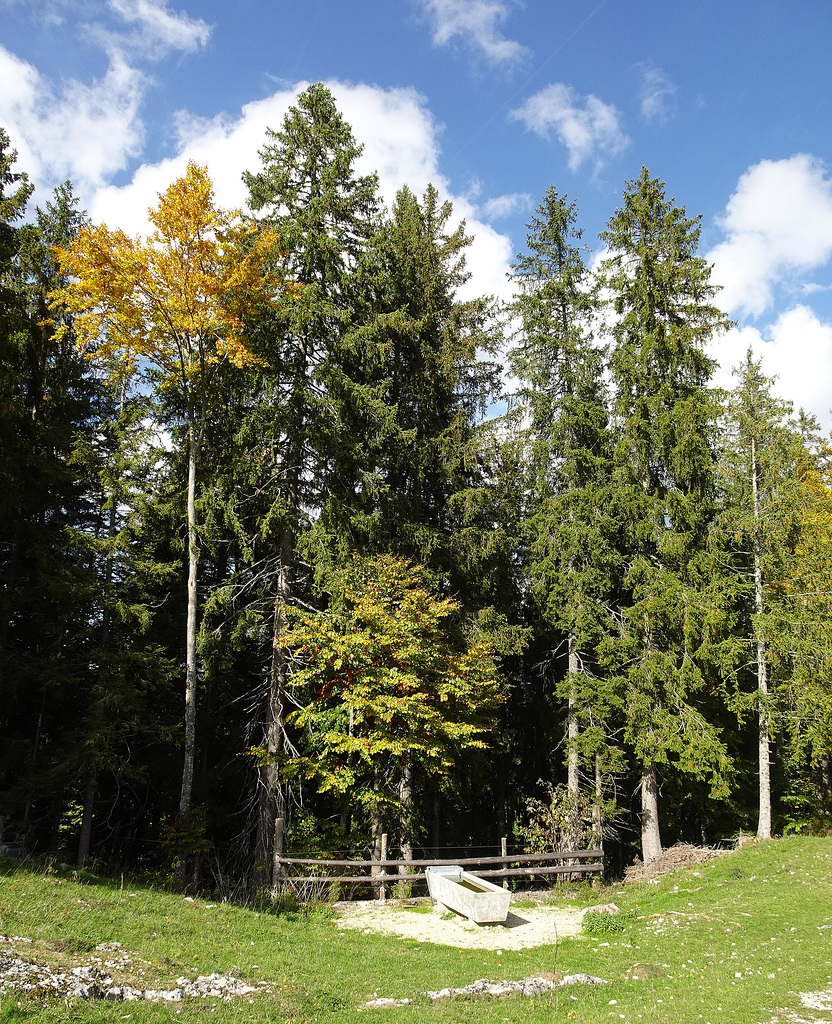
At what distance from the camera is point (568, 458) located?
17344 mm

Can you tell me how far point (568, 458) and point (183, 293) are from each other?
33.4 feet

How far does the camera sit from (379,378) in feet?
59.2

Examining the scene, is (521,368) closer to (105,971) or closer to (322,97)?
(322,97)

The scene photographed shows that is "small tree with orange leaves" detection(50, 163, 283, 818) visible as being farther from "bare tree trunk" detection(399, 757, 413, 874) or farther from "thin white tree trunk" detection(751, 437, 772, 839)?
"thin white tree trunk" detection(751, 437, 772, 839)

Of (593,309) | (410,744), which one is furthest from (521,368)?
(410,744)

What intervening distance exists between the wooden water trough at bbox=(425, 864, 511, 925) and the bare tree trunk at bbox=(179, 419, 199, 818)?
522 centimetres

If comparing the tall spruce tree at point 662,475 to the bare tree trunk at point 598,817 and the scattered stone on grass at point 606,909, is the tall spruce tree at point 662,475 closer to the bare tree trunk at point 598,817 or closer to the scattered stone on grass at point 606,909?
the bare tree trunk at point 598,817

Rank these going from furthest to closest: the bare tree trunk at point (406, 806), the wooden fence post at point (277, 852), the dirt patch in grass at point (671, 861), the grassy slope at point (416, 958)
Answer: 1. the dirt patch in grass at point (671, 861)
2. the bare tree trunk at point (406, 806)
3. the wooden fence post at point (277, 852)
4. the grassy slope at point (416, 958)

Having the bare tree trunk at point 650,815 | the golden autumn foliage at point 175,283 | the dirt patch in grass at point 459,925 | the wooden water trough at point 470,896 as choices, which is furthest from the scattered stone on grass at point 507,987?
the golden autumn foliage at point 175,283

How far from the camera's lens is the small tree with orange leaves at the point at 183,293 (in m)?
13.2

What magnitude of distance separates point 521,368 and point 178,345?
904 cm

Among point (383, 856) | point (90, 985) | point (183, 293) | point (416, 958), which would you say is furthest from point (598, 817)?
point (183, 293)

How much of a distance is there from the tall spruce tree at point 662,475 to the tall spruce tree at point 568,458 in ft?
2.18

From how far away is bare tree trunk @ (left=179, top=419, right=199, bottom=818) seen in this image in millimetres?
13328
